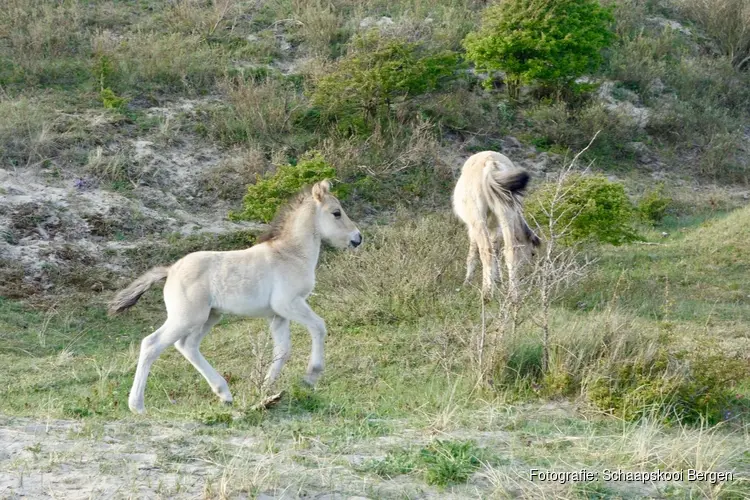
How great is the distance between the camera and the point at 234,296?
8.09 meters

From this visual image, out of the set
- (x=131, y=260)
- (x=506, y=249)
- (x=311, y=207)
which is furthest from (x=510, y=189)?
(x=131, y=260)

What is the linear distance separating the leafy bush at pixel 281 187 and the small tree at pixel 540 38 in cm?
609

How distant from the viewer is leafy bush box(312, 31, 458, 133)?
54.7 feet

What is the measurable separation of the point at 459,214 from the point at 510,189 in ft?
4.13

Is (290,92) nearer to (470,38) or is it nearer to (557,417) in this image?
(470,38)

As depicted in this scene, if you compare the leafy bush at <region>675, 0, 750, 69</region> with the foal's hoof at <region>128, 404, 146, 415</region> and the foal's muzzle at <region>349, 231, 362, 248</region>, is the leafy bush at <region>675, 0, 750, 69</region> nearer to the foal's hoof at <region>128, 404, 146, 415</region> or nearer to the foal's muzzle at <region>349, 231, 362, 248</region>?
the foal's muzzle at <region>349, 231, 362, 248</region>

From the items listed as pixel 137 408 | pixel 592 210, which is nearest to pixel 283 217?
pixel 137 408

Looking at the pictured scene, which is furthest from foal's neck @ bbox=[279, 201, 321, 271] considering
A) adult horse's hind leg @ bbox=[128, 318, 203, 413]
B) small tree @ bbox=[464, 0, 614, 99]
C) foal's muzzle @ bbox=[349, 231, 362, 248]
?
small tree @ bbox=[464, 0, 614, 99]

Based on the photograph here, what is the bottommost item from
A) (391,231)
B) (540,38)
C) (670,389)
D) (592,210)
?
(391,231)

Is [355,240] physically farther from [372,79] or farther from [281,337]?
[372,79]

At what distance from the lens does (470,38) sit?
1852cm

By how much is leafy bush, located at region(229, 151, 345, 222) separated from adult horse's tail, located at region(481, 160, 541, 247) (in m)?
2.61

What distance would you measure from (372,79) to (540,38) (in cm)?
350

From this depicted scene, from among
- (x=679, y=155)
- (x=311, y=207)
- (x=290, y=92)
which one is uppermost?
(x=311, y=207)
